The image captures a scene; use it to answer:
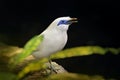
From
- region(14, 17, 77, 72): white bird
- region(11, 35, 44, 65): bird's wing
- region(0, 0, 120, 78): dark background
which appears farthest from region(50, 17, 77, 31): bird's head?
region(0, 0, 120, 78): dark background

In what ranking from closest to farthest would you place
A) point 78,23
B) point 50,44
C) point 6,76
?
point 6,76 → point 50,44 → point 78,23

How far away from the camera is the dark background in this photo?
199 cm

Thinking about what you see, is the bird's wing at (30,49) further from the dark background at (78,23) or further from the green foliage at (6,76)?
the dark background at (78,23)

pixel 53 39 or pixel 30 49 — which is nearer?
pixel 30 49

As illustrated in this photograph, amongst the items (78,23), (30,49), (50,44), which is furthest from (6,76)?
(78,23)

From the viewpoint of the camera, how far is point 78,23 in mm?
2447

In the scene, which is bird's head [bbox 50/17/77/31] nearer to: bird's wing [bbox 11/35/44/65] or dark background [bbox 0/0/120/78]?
bird's wing [bbox 11/35/44/65]

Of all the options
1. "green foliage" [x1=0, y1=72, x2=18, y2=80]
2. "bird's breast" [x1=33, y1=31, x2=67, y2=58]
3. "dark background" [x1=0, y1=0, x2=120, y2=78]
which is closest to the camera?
"green foliage" [x1=0, y1=72, x2=18, y2=80]

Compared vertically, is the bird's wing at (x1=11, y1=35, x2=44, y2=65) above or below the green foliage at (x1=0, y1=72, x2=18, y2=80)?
above

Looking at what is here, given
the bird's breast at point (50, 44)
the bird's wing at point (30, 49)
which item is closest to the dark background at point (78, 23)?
the bird's breast at point (50, 44)

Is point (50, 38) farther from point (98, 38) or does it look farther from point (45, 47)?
point (98, 38)

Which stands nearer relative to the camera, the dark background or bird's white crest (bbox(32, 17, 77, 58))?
bird's white crest (bbox(32, 17, 77, 58))

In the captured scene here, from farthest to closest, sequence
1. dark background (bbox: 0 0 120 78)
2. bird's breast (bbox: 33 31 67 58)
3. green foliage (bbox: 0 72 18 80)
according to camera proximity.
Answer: dark background (bbox: 0 0 120 78), bird's breast (bbox: 33 31 67 58), green foliage (bbox: 0 72 18 80)

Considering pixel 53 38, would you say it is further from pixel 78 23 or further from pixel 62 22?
pixel 78 23
